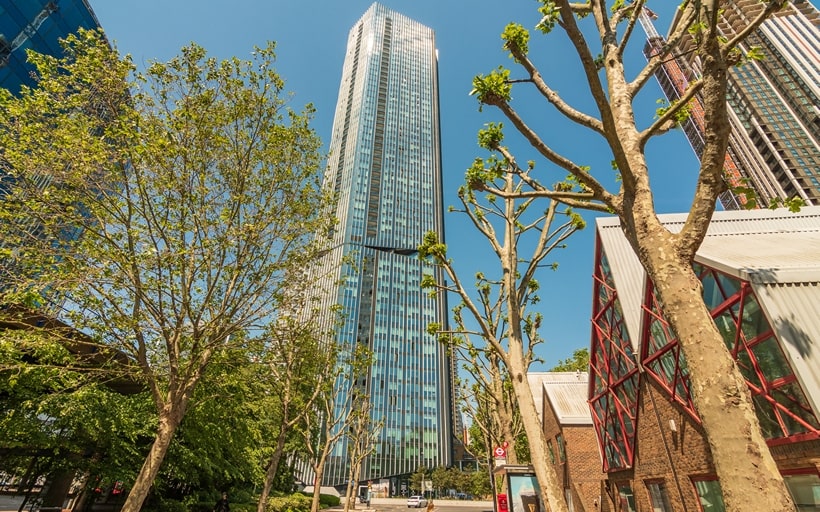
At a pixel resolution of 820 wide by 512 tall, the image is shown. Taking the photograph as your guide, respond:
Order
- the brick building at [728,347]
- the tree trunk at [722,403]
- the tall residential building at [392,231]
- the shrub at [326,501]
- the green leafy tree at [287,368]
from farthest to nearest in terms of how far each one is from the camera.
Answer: the tall residential building at [392,231]
the shrub at [326,501]
the green leafy tree at [287,368]
the brick building at [728,347]
the tree trunk at [722,403]

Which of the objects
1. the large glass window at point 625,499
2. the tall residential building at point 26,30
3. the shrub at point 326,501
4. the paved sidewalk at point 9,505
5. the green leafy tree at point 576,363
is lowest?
the shrub at point 326,501

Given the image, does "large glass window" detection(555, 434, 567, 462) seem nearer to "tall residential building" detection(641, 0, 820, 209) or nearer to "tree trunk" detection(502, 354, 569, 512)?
"tree trunk" detection(502, 354, 569, 512)

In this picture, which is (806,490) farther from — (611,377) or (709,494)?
(611,377)

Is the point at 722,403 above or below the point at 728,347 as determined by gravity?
below

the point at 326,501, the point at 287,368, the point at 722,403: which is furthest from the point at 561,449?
the point at 326,501

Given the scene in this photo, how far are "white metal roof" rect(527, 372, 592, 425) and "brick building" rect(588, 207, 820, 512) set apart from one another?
2.87 metres

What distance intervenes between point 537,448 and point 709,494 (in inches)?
272

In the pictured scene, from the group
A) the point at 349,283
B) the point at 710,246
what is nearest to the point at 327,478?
the point at 349,283

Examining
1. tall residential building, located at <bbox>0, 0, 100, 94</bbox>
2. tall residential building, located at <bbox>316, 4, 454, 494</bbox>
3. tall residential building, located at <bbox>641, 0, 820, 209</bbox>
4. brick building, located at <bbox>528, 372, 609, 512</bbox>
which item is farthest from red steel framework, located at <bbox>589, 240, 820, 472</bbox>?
tall residential building, located at <bbox>641, 0, 820, 209</bbox>

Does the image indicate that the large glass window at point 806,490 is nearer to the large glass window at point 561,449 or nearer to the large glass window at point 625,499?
the large glass window at point 625,499

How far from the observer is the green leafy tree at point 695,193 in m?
3.45

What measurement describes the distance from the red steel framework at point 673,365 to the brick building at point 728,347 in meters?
0.03

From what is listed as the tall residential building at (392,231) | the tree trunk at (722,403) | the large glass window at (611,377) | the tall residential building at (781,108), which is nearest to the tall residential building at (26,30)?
the tree trunk at (722,403)

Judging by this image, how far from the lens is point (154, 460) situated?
895 cm
